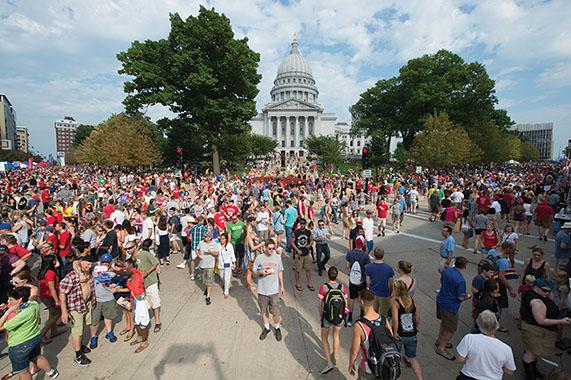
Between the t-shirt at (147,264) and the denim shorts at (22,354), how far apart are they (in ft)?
5.43

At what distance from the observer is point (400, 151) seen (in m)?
38.6

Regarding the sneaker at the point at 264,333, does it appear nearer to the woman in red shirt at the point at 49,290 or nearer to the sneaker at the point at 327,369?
the sneaker at the point at 327,369

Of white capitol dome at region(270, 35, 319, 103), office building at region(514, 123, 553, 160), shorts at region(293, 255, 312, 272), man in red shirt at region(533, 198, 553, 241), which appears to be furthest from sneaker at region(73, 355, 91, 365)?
office building at region(514, 123, 553, 160)

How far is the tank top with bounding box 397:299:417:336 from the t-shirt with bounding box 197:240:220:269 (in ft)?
13.1

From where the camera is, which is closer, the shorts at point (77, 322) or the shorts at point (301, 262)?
the shorts at point (77, 322)

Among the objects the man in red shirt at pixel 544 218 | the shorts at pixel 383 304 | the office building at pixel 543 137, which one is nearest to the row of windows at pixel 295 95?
the office building at pixel 543 137

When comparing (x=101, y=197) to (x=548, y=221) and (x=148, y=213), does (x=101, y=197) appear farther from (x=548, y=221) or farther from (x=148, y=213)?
(x=548, y=221)

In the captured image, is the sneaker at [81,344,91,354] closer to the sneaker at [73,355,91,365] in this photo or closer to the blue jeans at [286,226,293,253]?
the sneaker at [73,355,91,365]

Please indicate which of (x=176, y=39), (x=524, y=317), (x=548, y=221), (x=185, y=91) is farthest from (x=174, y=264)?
(x=176, y=39)

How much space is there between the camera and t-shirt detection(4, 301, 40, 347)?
147 inches

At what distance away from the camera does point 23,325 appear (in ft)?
12.4

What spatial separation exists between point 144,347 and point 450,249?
636 centimetres

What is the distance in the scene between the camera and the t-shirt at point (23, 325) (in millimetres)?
3725

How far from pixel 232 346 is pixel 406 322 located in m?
2.93
